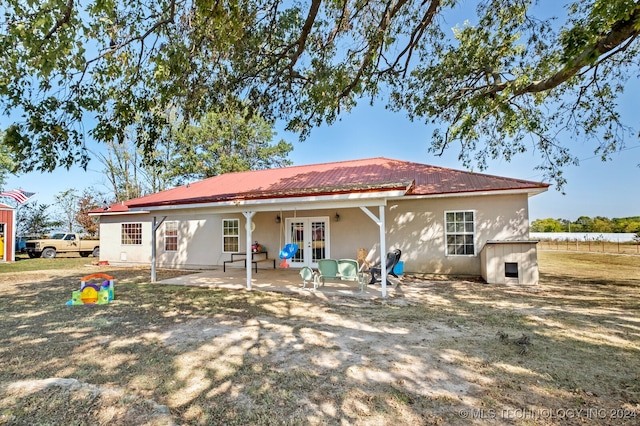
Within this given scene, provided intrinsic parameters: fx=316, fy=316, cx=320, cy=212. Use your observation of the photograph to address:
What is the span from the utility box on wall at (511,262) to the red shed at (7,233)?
24089 millimetres

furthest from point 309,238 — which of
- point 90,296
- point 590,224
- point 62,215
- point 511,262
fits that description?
point 590,224

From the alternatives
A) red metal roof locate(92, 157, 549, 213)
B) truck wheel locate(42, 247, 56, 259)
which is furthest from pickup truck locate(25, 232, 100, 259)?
red metal roof locate(92, 157, 549, 213)

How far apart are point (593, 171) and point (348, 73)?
1917 centimetres

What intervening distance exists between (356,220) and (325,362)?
26.8 ft

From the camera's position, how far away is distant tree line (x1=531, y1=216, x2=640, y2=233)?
108 feet

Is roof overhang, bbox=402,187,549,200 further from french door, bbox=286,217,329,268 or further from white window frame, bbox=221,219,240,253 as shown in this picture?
white window frame, bbox=221,219,240,253

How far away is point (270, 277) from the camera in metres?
10.6

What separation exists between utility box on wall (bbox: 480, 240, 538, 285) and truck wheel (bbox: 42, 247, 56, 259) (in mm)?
23490

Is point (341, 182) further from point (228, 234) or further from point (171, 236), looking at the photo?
point (171, 236)

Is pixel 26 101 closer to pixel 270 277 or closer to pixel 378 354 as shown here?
pixel 378 354

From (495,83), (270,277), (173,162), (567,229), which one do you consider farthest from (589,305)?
(567,229)

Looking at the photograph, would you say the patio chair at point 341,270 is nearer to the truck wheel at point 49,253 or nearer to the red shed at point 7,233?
the truck wheel at point 49,253

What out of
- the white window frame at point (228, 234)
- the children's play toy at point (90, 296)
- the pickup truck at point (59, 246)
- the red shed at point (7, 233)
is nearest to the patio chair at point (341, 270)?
the children's play toy at point (90, 296)

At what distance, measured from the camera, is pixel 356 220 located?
38.2ft
